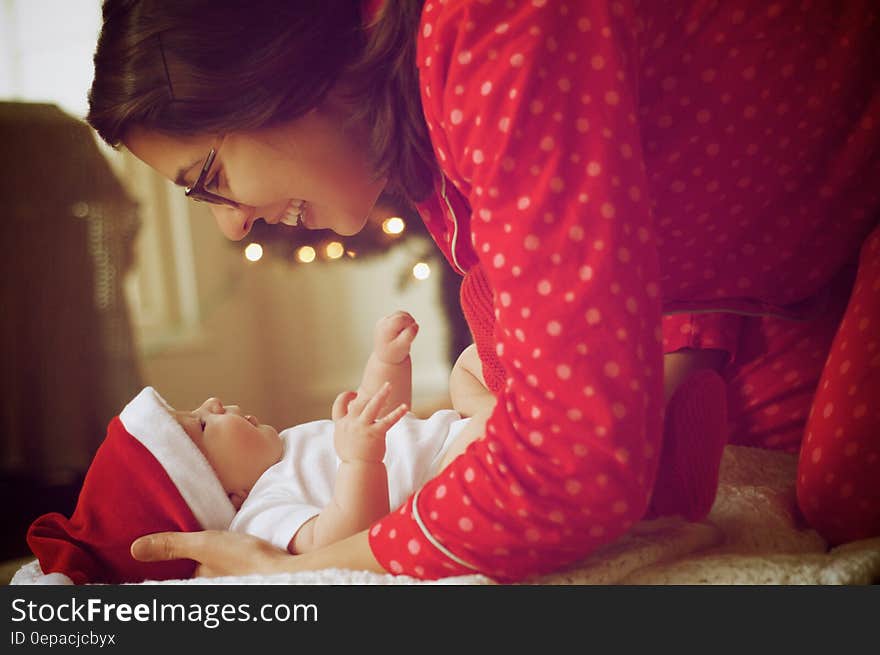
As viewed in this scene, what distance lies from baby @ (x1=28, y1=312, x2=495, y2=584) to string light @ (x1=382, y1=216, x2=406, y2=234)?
0.29ft

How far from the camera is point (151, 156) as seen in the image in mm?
715

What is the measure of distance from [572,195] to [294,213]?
343 millimetres

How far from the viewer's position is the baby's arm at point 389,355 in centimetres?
77

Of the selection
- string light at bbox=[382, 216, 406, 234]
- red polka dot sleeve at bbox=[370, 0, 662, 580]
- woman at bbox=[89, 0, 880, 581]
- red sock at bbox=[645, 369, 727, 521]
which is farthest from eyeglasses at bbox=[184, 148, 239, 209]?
red sock at bbox=[645, 369, 727, 521]

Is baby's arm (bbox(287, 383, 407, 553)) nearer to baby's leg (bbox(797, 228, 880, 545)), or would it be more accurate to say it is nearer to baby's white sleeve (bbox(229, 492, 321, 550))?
baby's white sleeve (bbox(229, 492, 321, 550))

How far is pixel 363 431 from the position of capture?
0.71 m

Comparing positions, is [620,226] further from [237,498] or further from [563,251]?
[237,498]

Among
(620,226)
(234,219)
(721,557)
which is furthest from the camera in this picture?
(234,219)

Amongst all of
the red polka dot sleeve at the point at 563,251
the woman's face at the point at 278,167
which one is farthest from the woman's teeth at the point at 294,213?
the red polka dot sleeve at the point at 563,251

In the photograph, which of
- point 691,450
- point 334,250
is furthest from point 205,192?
point 691,450

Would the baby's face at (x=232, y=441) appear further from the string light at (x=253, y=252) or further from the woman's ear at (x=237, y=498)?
the string light at (x=253, y=252)

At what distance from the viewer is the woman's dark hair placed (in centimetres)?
63
